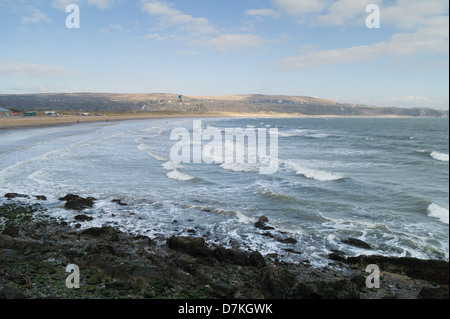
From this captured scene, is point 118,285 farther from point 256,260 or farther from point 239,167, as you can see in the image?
point 239,167

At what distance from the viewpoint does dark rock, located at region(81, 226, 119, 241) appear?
28.1 ft

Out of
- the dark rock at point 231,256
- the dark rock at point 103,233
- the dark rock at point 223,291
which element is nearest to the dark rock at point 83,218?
the dark rock at point 103,233

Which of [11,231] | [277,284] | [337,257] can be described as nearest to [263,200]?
[337,257]

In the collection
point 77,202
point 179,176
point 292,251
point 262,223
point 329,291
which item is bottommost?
point 292,251

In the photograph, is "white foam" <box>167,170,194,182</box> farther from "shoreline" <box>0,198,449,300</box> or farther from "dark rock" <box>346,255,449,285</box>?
"dark rock" <box>346,255,449,285</box>

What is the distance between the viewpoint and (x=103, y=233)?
8703 mm

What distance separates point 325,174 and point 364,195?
4.32 meters

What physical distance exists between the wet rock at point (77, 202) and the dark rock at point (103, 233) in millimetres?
2933

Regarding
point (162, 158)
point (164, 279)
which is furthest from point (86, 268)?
point (162, 158)

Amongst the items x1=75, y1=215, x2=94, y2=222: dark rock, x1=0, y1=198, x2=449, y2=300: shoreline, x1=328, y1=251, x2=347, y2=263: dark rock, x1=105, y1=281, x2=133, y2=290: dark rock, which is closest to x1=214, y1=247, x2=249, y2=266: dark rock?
x1=0, y1=198, x2=449, y2=300: shoreline

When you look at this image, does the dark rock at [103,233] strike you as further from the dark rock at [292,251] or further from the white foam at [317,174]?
the white foam at [317,174]

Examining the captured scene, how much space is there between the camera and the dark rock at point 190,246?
7762mm

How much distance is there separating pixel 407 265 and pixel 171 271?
545 centimetres

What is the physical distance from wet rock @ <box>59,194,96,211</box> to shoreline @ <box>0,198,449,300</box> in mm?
2229
